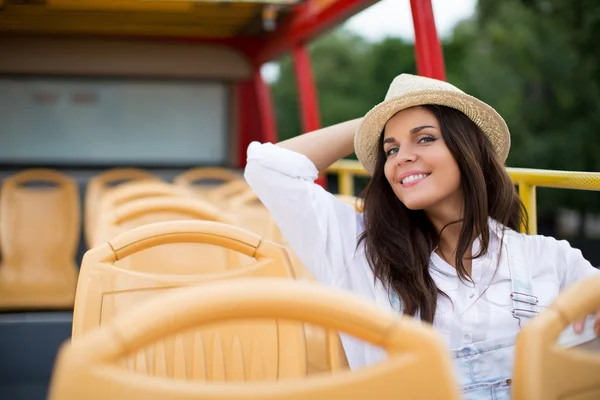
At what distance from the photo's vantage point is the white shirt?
1.66 metres

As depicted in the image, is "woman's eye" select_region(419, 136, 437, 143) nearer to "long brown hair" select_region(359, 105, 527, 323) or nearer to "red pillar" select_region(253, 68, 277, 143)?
"long brown hair" select_region(359, 105, 527, 323)

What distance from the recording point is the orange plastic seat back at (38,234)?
207 inches

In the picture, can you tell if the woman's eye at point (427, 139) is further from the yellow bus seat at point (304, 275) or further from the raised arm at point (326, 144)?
the yellow bus seat at point (304, 275)

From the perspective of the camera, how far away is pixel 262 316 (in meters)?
0.92

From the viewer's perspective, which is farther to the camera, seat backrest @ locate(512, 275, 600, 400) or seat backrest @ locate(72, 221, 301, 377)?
seat backrest @ locate(72, 221, 301, 377)

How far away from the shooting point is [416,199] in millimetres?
1769

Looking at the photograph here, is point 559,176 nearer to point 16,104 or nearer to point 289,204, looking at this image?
point 289,204

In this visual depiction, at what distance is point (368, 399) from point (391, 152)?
1079 millimetres

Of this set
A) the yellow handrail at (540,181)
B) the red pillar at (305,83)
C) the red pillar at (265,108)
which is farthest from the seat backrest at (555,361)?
the red pillar at (265,108)

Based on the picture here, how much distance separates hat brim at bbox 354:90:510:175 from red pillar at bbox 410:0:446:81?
1.54 meters

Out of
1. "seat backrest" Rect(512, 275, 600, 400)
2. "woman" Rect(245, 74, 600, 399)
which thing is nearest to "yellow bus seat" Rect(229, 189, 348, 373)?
"woman" Rect(245, 74, 600, 399)

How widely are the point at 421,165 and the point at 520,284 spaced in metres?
0.34

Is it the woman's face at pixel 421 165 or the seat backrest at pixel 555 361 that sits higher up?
the woman's face at pixel 421 165

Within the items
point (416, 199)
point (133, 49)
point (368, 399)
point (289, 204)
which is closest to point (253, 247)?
point (289, 204)
